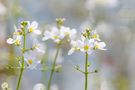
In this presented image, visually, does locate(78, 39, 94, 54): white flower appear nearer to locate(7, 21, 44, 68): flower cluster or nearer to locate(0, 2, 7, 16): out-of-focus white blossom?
locate(7, 21, 44, 68): flower cluster

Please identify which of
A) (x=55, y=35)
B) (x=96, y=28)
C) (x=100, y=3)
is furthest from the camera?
(x=100, y=3)

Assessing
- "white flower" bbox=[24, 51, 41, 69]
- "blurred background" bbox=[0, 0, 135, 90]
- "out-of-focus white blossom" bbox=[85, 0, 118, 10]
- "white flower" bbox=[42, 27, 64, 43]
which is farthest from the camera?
"out-of-focus white blossom" bbox=[85, 0, 118, 10]

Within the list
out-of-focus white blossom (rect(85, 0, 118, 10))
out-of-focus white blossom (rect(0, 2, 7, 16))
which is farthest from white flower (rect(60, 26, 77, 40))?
out-of-focus white blossom (rect(85, 0, 118, 10))

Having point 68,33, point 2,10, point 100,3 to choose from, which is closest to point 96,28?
point 2,10

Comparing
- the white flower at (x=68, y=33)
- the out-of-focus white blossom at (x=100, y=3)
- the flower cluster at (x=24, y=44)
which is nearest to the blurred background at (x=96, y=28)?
the out-of-focus white blossom at (x=100, y=3)

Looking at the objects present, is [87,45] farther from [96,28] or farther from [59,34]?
[96,28]

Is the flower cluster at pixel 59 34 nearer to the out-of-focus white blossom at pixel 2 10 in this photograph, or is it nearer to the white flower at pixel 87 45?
the white flower at pixel 87 45
